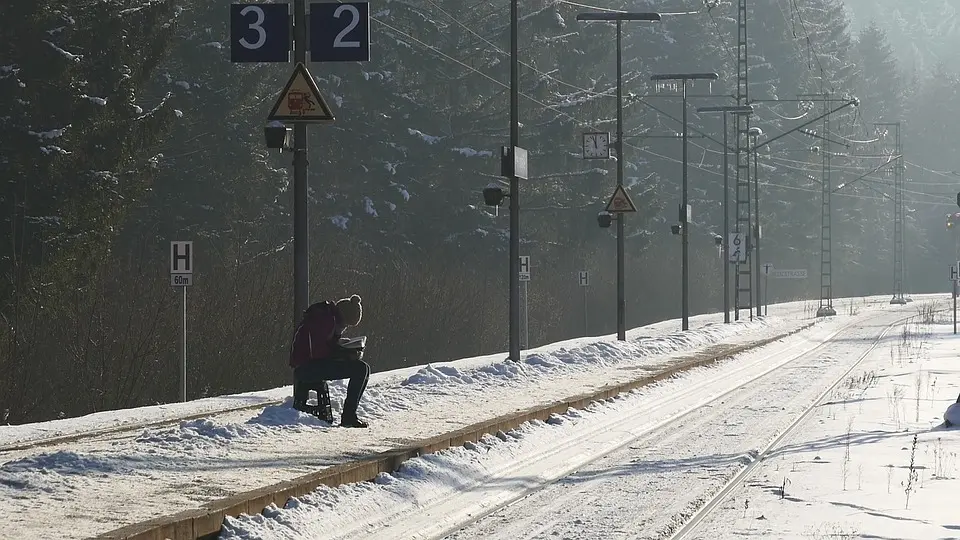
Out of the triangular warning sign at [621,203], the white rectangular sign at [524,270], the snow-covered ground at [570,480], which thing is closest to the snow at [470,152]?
the white rectangular sign at [524,270]

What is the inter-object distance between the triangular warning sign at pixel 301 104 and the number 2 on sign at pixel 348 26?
2.22 ft

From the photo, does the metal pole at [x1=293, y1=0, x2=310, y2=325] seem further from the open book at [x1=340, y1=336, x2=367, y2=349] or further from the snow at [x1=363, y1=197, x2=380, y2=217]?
the snow at [x1=363, y1=197, x2=380, y2=217]

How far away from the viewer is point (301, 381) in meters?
17.2

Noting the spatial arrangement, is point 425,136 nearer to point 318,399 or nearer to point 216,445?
point 318,399

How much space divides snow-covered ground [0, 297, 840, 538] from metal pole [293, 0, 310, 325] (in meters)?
1.47

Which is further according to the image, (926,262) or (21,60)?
(926,262)

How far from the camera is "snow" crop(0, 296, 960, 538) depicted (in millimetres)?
11391

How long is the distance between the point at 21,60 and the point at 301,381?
731 inches

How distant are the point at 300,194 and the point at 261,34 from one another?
201cm

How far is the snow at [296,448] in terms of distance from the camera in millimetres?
11391

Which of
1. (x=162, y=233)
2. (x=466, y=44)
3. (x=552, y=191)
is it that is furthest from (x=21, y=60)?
(x=552, y=191)

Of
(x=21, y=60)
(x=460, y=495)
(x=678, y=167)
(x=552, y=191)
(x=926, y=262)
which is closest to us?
(x=460, y=495)

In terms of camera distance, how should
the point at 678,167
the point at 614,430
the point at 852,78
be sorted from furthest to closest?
the point at 852,78
the point at 678,167
the point at 614,430

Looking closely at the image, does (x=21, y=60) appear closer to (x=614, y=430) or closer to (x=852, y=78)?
(x=614, y=430)
